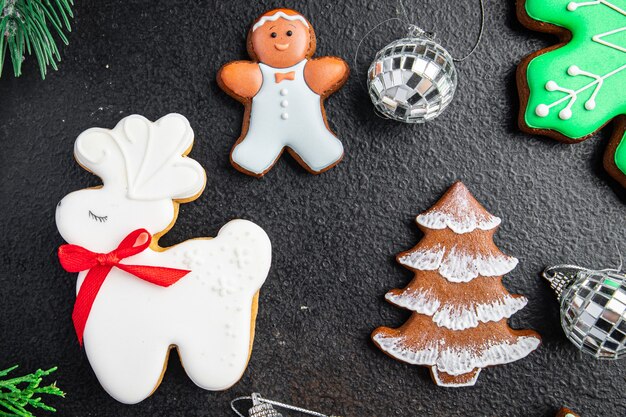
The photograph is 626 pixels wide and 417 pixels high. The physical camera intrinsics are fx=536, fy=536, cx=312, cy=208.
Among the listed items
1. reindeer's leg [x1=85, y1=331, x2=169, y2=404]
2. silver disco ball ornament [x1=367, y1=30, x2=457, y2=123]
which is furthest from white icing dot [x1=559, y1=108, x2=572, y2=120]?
reindeer's leg [x1=85, y1=331, x2=169, y2=404]

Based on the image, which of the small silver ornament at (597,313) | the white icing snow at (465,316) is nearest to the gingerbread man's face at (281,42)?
the white icing snow at (465,316)

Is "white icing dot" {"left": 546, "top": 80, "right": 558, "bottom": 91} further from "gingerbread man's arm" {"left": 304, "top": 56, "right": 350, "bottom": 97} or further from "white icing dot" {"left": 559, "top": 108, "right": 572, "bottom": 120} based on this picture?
"gingerbread man's arm" {"left": 304, "top": 56, "right": 350, "bottom": 97}

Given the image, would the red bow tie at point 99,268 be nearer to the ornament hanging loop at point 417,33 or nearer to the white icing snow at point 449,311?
the white icing snow at point 449,311

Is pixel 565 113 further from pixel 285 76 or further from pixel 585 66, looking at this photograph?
pixel 285 76

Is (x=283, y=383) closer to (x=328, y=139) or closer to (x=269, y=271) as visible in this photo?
(x=269, y=271)

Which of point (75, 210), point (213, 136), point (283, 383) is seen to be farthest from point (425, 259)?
point (75, 210)
